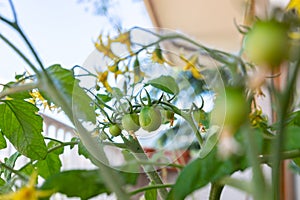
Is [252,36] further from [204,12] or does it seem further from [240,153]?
[204,12]

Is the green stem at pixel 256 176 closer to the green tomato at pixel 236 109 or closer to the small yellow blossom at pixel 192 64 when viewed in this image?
the green tomato at pixel 236 109

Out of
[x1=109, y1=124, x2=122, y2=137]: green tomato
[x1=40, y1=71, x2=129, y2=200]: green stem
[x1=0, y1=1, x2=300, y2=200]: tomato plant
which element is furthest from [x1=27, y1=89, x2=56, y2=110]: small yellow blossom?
[x1=40, y1=71, x2=129, y2=200]: green stem

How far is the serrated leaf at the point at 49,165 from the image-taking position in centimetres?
41

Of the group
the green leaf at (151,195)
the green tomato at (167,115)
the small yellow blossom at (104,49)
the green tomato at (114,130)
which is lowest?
the green leaf at (151,195)

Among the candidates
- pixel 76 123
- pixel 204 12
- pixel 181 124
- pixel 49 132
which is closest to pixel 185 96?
pixel 181 124

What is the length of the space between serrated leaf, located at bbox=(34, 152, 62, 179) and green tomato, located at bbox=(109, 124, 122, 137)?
0.13m

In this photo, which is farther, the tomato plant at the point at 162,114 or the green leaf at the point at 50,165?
the green leaf at the point at 50,165

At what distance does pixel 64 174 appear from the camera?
0.62ft

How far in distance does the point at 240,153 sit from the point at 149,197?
0.52 feet

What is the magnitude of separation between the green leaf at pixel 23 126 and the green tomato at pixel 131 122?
9 centimetres

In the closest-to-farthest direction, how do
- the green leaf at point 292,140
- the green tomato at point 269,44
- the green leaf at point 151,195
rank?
1. the green tomato at point 269,44
2. the green leaf at point 292,140
3. the green leaf at point 151,195

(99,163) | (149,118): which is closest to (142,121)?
(149,118)

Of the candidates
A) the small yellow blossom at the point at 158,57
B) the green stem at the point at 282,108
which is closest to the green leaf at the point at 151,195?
the small yellow blossom at the point at 158,57

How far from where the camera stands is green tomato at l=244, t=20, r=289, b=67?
0.12m
